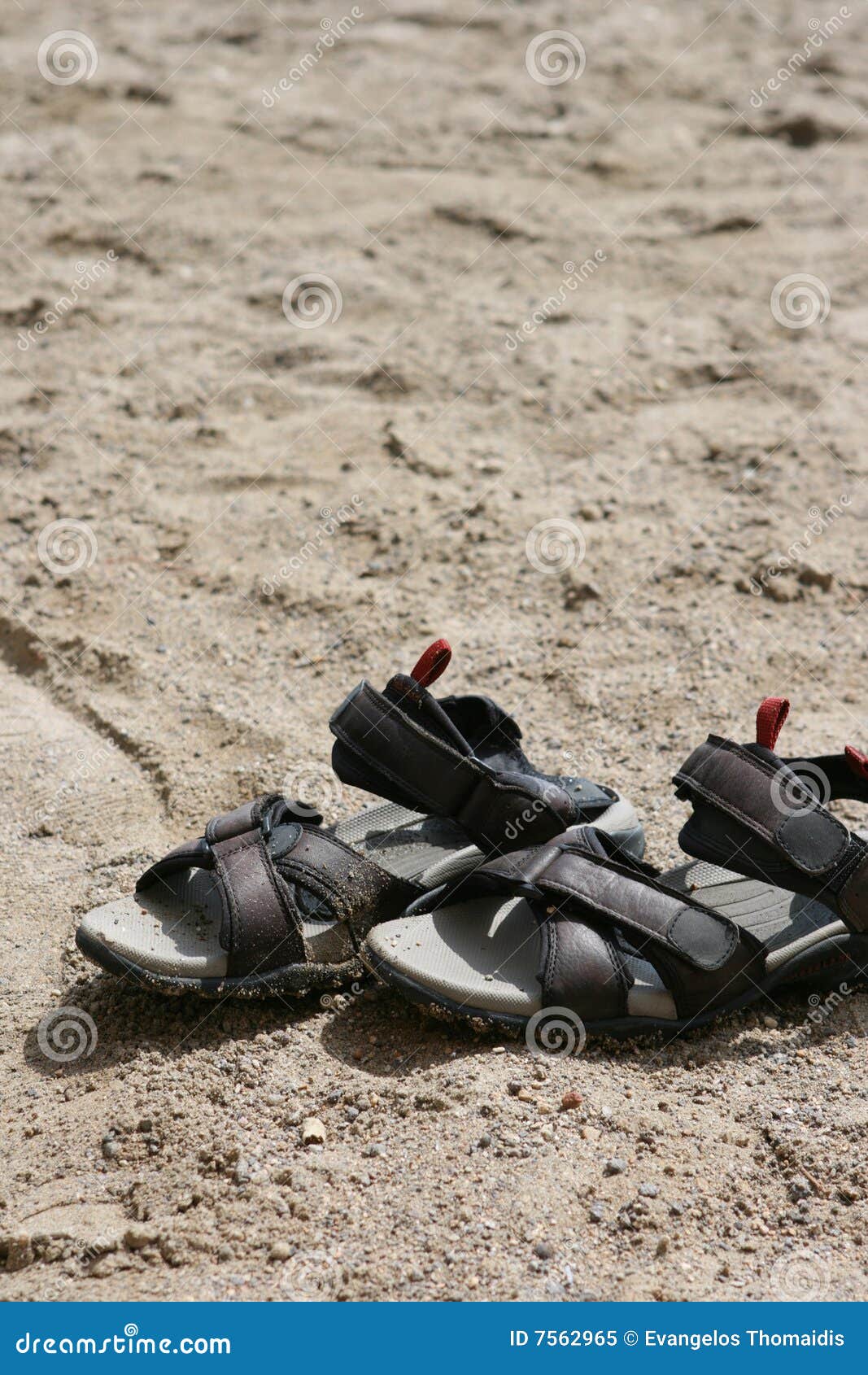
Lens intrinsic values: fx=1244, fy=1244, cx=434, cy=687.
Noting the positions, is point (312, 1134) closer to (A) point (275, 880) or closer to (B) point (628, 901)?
(A) point (275, 880)

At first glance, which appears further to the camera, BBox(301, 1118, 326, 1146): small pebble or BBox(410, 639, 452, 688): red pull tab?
BBox(410, 639, 452, 688): red pull tab

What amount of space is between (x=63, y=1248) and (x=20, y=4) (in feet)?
22.1

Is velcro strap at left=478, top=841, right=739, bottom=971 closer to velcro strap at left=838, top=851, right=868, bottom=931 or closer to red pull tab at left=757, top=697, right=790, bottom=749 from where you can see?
velcro strap at left=838, top=851, right=868, bottom=931

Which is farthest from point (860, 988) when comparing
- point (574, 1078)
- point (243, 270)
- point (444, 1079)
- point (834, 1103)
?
point (243, 270)

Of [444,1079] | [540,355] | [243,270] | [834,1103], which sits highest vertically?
[540,355]

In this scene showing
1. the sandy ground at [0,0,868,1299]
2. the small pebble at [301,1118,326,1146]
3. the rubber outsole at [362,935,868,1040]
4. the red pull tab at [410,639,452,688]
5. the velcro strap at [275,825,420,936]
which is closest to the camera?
the sandy ground at [0,0,868,1299]

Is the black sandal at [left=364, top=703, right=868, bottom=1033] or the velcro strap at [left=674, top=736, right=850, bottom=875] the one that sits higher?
the velcro strap at [left=674, top=736, right=850, bottom=875]

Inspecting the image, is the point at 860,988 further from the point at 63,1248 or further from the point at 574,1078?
the point at 63,1248

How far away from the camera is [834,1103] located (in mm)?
2129

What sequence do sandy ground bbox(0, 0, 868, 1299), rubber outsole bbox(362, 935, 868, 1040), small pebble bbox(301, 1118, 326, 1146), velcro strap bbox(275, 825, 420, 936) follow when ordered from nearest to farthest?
1. sandy ground bbox(0, 0, 868, 1299)
2. small pebble bbox(301, 1118, 326, 1146)
3. rubber outsole bbox(362, 935, 868, 1040)
4. velcro strap bbox(275, 825, 420, 936)

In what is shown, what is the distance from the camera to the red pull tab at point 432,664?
245cm

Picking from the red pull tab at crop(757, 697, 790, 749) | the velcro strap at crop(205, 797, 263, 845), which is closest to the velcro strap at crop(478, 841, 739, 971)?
the red pull tab at crop(757, 697, 790, 749)

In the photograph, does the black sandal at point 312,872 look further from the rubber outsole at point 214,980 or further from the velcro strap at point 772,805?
the velcro strap at point 772,805

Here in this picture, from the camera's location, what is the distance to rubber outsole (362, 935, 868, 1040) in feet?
7.20
